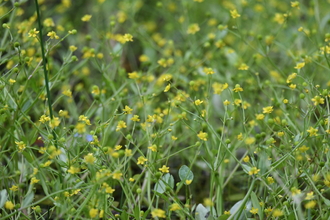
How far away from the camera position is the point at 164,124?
126 centimetres

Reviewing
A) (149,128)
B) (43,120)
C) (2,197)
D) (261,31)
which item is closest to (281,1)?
(261,31)

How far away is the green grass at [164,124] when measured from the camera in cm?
108

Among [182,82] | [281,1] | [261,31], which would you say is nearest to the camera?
[182,82]

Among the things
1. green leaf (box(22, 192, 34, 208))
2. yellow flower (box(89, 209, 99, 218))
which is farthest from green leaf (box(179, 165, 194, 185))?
green leaf (box(22, 192, 34, 208))

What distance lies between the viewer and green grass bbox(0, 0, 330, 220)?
1079mm

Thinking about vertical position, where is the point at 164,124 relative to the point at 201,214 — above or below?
above

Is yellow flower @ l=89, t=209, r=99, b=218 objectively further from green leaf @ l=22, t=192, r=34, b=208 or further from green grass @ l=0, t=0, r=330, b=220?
green leaf @ l=22, t=192, r=34, b=208

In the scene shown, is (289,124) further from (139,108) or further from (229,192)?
(139,108)

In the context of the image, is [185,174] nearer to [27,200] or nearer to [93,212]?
[93,212]

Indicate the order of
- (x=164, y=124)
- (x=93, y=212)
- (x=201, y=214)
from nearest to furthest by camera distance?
1. (x=93, y=212)
2. (x=201, y=214)
3. (x=164, y=124)

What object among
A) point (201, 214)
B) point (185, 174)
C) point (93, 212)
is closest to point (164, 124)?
point (185, 174)

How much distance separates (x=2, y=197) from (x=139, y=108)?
686 mm

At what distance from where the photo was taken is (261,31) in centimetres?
216

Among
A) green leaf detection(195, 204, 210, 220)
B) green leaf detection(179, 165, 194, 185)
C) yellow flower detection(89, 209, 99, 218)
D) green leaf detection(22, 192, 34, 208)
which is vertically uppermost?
green leaf detection(22, 192, 34, 208)
